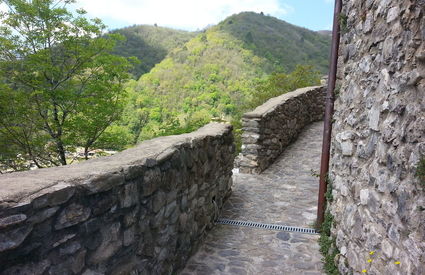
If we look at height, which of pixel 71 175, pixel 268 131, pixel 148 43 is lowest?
pixel 268 131

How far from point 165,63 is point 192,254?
A: 4338 cm

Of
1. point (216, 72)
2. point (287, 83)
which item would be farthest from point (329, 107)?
point (216, 72)

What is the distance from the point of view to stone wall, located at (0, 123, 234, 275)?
1.42 meters

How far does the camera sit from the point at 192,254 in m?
3.36

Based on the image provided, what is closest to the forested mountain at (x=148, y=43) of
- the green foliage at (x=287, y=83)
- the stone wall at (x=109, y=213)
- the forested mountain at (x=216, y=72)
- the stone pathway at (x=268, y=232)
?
the forested mountain at (x=216, y=72)

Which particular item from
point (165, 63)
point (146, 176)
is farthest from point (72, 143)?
point (165, 63)

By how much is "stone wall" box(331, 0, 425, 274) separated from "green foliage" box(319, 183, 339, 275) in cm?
14

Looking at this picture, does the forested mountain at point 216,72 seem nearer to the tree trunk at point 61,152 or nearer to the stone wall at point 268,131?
the tree trunk at point 61,152

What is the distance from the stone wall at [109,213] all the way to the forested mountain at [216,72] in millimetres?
16575

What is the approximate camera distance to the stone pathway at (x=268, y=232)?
3201 millimetres

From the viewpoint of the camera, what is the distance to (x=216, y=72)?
37250 millimetres

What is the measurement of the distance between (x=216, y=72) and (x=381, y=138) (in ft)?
118

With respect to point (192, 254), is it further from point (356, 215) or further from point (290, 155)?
point (290, 155)

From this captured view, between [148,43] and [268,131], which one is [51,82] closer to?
[268,131]
